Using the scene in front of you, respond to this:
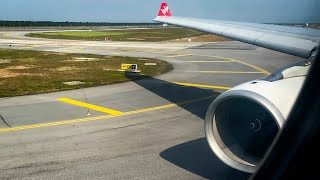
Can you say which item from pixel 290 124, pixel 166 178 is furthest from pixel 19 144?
pixel 290 124

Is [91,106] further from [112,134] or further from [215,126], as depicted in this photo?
[215,126]

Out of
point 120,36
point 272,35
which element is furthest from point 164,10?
point 120,36

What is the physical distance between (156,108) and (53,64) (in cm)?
1546

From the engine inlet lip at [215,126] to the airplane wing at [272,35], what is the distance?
2.84 meters

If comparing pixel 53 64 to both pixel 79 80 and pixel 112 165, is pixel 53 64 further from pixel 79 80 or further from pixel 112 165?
pixel 112 165

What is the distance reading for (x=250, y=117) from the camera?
624 cm

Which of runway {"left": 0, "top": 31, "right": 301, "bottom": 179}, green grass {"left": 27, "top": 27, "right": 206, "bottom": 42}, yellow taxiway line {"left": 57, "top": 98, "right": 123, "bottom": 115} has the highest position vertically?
runway {"left": 0, "top": 31, "right": 301, "bottom": 179}

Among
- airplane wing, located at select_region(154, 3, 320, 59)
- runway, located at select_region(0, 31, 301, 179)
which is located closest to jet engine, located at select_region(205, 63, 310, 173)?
runway, located at select_region(0, 31, 301, 179)

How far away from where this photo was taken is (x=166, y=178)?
25.7 feet

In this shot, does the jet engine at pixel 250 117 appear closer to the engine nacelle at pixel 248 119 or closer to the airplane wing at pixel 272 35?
the engine nacelle at pixel 248 119

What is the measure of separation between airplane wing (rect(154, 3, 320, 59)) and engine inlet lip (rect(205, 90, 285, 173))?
2839 millimetres

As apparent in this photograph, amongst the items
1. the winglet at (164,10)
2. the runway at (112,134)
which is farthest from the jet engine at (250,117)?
the winglet at (164,10)

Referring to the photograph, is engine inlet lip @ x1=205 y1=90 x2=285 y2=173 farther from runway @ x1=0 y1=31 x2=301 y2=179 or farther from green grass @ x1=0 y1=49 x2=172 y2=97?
green grass @ x1=0 y1=49 x2=172 y2=97

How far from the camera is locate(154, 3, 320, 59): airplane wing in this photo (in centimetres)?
970
